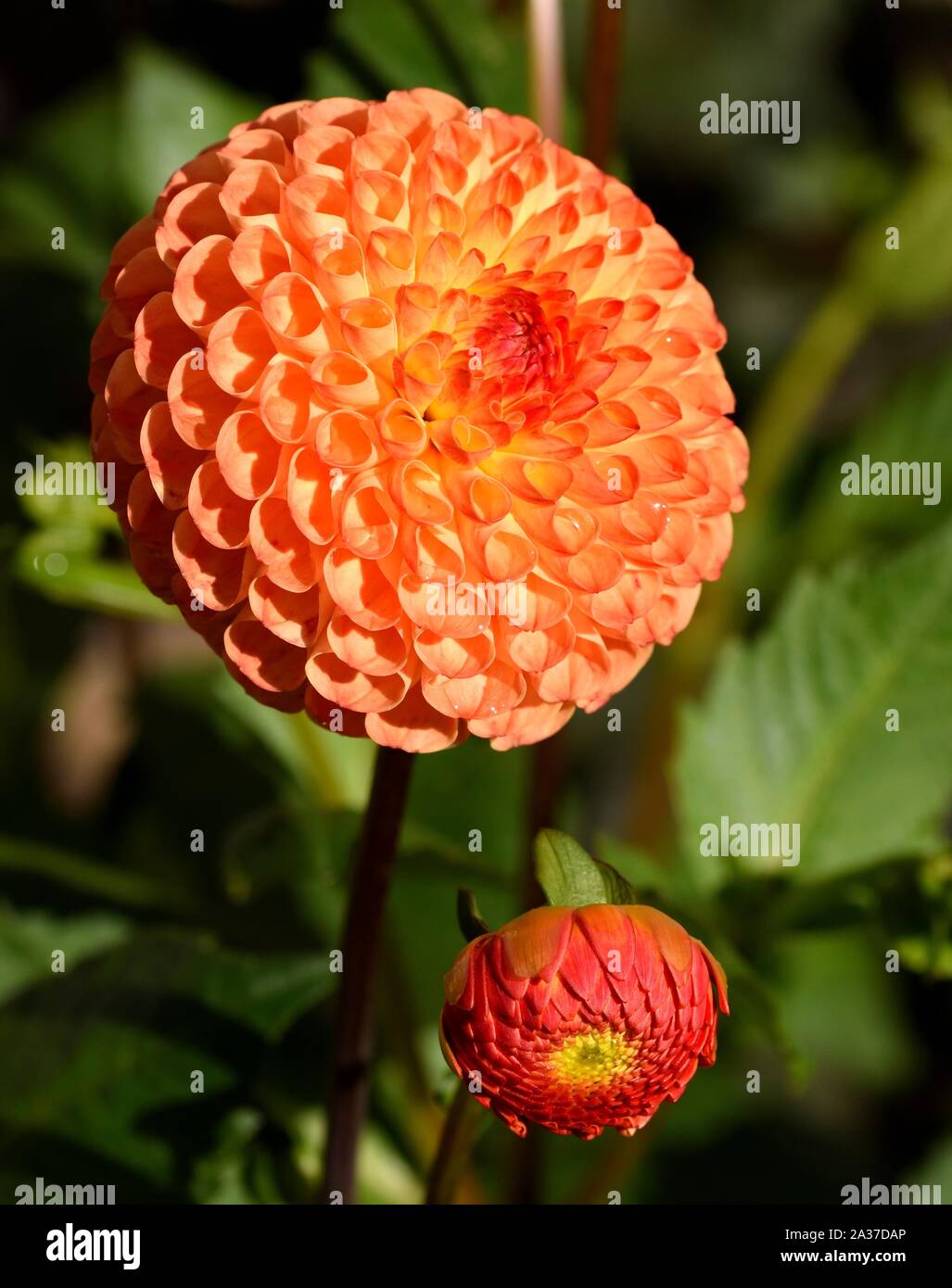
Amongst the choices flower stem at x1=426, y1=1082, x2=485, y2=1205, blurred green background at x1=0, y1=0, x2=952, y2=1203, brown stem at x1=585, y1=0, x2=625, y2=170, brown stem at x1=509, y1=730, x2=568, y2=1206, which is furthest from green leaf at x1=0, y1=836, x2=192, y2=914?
brown stem at x1=585, y1=0, x2=625, y2=170

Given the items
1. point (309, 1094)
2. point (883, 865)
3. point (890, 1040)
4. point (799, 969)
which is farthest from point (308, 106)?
point (890, 1040)

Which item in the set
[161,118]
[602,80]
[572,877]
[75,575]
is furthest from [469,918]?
[161,118]

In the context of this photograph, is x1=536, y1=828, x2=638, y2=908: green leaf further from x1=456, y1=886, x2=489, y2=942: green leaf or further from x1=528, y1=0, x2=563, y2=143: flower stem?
x1=528, y1=0, x2=563, y2=143: flower stem

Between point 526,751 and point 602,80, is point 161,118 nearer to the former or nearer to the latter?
point 602,80

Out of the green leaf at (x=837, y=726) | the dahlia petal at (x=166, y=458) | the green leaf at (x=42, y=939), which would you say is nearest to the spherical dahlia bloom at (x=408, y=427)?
the dahlia petal at (x=166, y=458)

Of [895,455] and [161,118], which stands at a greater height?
[161,118]

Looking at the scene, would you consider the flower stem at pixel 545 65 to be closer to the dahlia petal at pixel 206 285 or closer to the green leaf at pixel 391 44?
the green leaf at pixel 391 44
